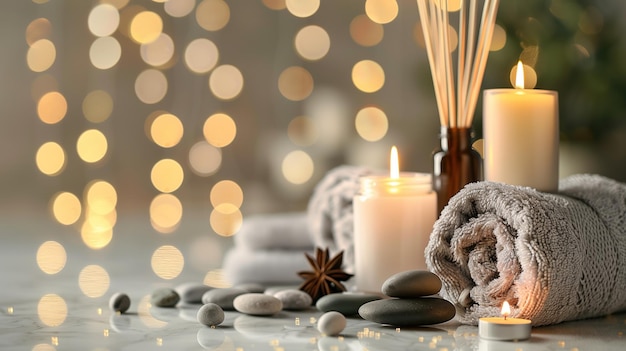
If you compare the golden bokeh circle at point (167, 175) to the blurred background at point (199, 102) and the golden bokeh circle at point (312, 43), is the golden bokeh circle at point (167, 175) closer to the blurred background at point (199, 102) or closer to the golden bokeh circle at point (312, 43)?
the blurred background at point (199, 102)

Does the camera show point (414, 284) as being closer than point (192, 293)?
Yes

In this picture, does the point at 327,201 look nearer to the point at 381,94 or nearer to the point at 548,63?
the point at 548,63

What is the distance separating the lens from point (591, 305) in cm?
90

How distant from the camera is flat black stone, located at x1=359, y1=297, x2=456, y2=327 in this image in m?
0.86

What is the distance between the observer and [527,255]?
2.70ft

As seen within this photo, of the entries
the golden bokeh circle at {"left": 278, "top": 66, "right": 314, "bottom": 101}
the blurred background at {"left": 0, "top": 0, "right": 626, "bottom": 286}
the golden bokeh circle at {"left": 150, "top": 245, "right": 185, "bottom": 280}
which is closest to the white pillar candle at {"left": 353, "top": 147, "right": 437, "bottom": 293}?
the golden bokeh circle at {"left": 150, "top": 245, "right": 185, "bottom": 280}

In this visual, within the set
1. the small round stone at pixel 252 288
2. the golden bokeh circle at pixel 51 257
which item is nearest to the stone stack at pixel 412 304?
the small round stone at pixel 252 288

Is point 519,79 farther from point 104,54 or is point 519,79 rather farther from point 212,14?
point 104,54

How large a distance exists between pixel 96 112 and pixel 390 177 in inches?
64.5

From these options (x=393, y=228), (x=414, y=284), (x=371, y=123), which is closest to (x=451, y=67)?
(x=393, y=228)

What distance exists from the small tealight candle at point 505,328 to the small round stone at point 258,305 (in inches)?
9.8

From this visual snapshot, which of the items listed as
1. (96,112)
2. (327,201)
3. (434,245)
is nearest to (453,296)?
(434,245)

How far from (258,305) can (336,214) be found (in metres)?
0.26

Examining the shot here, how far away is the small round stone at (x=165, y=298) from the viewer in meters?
1.04
